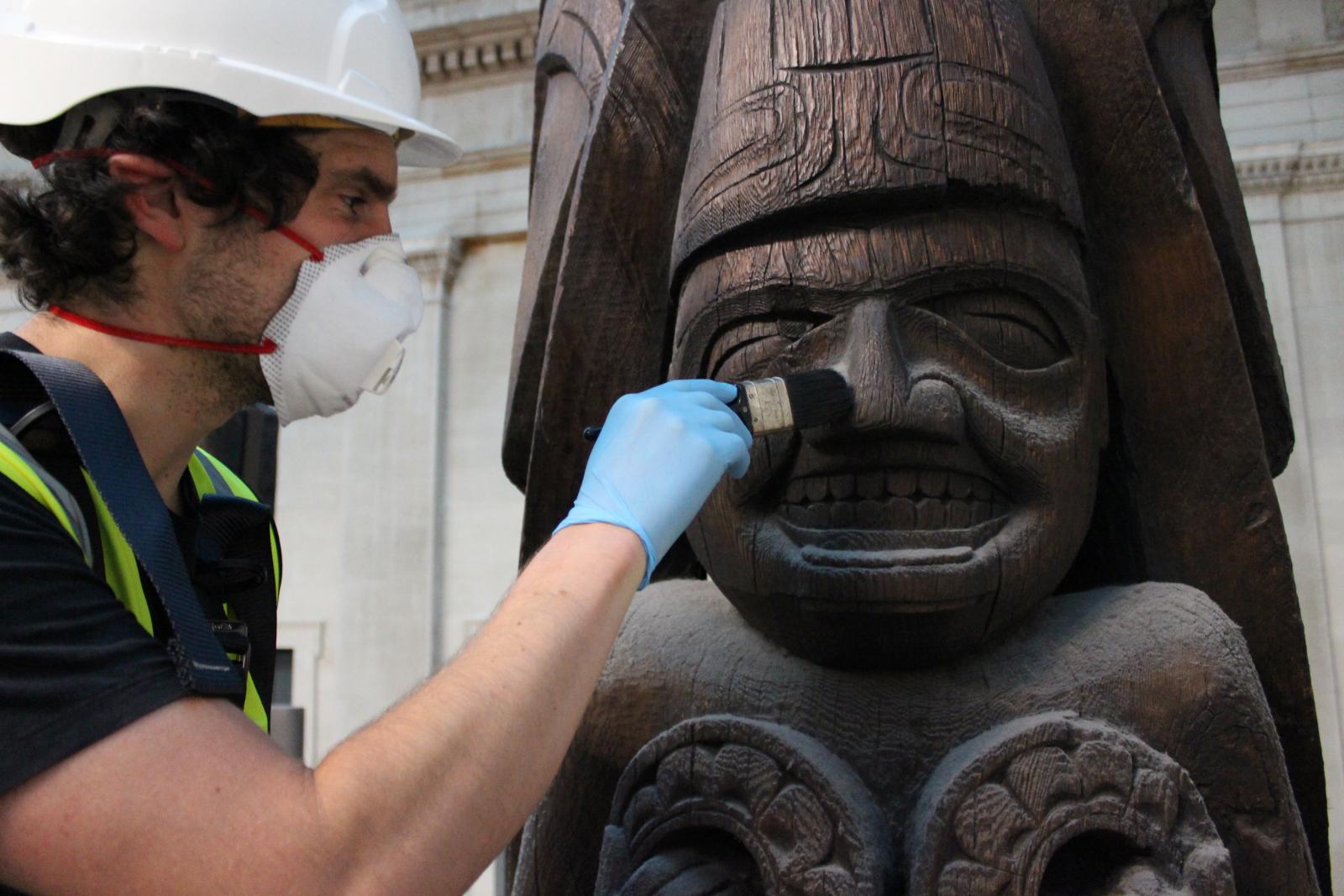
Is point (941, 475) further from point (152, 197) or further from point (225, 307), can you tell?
point (152, 197)

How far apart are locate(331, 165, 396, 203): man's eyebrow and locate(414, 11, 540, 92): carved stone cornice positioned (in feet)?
17.5

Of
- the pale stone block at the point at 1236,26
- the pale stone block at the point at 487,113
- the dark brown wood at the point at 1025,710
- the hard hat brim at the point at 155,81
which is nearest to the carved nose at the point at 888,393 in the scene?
the dark brown wood at the point at 1025,710

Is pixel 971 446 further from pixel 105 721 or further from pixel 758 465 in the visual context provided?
pixel 105 721

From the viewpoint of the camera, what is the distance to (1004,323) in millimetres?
1692

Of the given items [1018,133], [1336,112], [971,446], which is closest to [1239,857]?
[971,446]

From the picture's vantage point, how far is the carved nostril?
1565mm

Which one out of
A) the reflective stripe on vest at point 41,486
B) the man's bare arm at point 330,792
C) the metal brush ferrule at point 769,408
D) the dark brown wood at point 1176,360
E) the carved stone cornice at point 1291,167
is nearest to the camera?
the man's bare arm at point 330,792

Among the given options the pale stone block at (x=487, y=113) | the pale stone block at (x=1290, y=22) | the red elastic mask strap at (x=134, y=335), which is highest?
the pale stone block at (x=487, y=113)

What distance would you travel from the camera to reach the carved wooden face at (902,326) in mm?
1599

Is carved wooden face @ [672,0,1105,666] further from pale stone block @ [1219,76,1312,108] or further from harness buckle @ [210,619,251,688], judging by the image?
pale stone block @ [1219,76,1312,108]

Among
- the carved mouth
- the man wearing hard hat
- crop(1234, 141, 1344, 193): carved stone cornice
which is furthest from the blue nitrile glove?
crop(1234, 141, 1344, 193): carved stone cornice

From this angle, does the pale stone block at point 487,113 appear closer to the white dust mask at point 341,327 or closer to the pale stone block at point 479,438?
the pale stone block at point 479,438

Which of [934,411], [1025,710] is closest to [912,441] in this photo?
[934,411]

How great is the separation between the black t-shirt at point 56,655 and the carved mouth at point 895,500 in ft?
2.99
